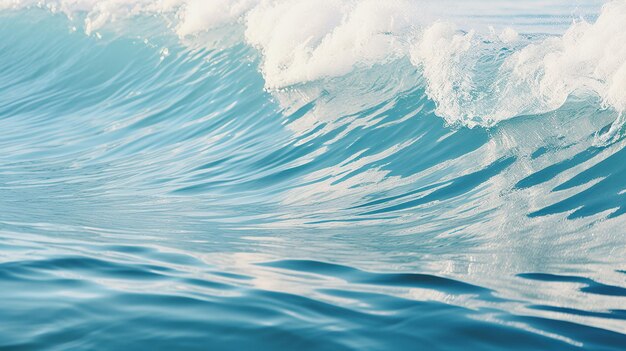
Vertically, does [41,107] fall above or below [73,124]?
above

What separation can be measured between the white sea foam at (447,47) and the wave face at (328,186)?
0.09 feet

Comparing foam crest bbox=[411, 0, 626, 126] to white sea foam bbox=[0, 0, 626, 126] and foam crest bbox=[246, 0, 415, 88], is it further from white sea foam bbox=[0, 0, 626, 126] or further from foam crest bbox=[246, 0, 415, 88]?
foam crest bbox=[246, 0, 415, 88]

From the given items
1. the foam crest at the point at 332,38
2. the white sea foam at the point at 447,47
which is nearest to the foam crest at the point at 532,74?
the white sea foam at the point at 447,47

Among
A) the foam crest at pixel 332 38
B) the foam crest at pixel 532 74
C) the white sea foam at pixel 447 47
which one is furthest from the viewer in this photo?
the foam crest at pixel 332 38

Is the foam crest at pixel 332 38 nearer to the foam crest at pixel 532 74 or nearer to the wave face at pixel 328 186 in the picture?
the wave face at pixel 328 186

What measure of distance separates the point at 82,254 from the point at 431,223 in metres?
2.24

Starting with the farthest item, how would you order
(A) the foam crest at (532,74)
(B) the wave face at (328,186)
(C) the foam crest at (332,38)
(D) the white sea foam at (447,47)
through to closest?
(C) the foam crest at (332,38), (D) the white sea foam at (447,47), (A) the foam crest at (532,74), (B) the wave face at (328,186)

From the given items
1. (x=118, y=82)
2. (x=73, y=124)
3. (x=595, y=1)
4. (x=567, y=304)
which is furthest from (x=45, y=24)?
(x=567, y=304)

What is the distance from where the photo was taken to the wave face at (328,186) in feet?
10.4

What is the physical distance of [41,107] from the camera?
46.6 feet

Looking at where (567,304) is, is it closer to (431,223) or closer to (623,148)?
(431,223)

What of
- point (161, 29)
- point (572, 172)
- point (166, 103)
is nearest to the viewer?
point (572, 172)

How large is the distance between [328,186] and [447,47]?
256 centimetres

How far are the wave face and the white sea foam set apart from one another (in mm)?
27
